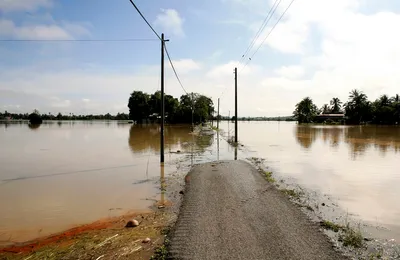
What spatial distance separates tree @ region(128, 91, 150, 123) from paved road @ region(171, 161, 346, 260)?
342ft

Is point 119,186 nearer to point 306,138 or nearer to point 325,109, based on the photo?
point 306,138

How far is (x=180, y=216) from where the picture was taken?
314 inches

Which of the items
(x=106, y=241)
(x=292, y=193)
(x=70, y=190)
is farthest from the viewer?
(x=70, y=190)

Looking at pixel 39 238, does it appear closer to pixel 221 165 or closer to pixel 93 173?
pixel 93 173

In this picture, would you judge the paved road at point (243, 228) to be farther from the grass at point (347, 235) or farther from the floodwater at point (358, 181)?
the floodwater at point (358, 181)

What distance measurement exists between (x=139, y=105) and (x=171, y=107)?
19.0m

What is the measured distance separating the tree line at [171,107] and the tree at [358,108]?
170 feet

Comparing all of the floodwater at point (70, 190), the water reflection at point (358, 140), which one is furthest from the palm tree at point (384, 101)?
the floodwater at point (70, 190)

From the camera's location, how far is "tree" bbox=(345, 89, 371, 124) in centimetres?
10156

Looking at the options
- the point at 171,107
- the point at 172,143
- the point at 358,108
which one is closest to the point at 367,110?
the point at 358,108

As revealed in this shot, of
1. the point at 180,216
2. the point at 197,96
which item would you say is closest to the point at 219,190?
the point at 180,216

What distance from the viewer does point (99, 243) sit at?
6570 mm

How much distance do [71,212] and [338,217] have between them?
8214 mm

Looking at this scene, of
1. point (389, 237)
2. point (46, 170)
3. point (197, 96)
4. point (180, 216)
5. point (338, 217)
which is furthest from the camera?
point (197, 96)
